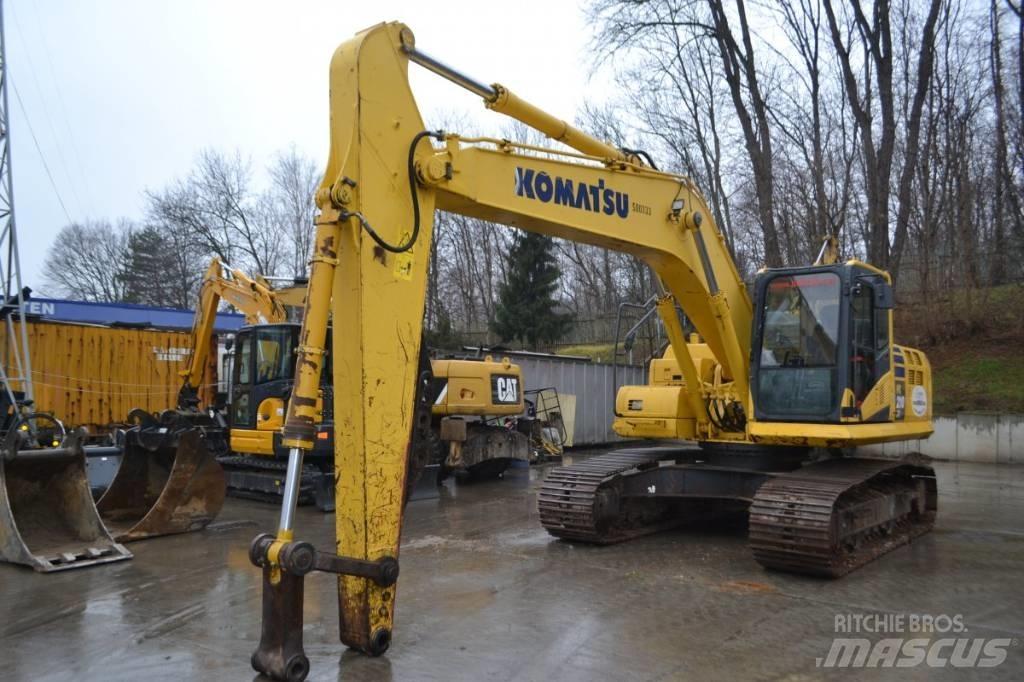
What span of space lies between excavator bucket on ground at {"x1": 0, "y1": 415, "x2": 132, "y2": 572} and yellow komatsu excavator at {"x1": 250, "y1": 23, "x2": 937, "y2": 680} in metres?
4.41

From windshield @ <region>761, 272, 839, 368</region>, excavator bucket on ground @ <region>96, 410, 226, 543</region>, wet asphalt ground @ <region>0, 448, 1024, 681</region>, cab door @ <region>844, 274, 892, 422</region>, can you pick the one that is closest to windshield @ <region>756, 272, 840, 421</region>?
windshield @ <region>761, 272, 839, 368</region>

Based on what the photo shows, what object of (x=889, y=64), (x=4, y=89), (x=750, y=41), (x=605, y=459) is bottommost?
(x=605, y=459)

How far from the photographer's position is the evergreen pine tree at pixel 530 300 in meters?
32.6

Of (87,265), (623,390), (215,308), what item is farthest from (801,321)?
(87,265)

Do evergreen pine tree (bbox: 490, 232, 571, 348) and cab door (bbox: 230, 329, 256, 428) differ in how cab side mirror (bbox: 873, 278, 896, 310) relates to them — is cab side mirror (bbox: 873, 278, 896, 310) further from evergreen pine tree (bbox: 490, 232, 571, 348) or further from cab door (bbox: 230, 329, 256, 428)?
evergreen pine tree (bbox: 490, 232, 571, 348)

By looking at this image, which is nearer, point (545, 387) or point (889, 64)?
point (545, 387)

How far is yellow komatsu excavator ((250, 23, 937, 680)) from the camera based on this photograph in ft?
14.3

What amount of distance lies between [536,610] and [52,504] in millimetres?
5243

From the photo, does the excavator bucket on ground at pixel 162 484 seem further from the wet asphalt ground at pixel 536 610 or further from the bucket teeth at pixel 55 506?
the bucket teeth at pixel 55 506

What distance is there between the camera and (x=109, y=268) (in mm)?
52812

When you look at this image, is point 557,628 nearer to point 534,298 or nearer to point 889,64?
point 889,64

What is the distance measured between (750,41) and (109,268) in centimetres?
4496

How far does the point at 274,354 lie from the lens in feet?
36.9

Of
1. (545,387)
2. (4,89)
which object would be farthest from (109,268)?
(545,387)
